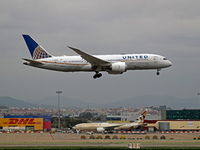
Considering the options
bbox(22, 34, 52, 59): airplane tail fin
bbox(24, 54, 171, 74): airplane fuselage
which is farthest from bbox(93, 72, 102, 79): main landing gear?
bbox(22, 34, 52, 59): airplane tail fin

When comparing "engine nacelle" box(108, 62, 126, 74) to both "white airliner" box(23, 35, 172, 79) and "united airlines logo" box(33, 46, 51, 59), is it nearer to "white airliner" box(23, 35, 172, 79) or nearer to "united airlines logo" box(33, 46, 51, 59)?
"white airliner" box(23, 35, 172, 79)

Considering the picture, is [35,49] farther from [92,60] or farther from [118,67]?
[118,67]

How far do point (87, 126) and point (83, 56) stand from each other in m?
34.4

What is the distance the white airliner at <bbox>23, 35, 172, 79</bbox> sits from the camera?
248ft

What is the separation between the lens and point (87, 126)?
→ 106m

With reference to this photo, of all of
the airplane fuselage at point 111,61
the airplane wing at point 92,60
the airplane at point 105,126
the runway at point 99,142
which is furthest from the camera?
the airplane at point 105,126

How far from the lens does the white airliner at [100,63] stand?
248 ft

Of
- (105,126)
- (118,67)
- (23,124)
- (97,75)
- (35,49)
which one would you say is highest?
(35,49)

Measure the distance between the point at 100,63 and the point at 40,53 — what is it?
15152 mm

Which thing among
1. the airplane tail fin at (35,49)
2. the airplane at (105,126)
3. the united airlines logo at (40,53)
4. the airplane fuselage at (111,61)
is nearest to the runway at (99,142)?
the airplane fuselage at (111,61)

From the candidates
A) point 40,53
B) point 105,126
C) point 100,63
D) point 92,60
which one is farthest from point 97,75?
point 105,126

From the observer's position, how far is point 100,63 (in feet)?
250

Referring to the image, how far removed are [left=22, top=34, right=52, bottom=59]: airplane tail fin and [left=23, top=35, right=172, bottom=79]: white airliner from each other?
3.26 feet

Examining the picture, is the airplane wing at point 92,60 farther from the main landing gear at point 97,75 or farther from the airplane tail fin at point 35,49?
the airplane tail fin at point 35,49
